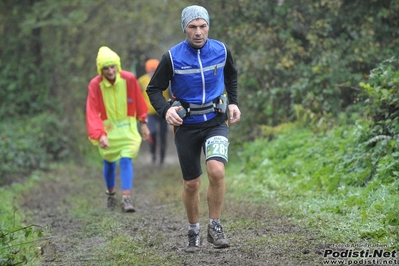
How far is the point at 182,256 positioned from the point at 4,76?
11.9 metres

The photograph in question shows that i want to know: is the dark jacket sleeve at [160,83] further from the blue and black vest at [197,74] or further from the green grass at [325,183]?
the green grass at [325,183]

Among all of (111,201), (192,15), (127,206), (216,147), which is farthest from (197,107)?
(111,201)

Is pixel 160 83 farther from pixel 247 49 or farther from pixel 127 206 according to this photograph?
pixel 247 49

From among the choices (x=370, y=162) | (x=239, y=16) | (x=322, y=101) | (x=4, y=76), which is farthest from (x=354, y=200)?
(x=4, y=76)

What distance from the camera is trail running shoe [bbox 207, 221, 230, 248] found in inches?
236

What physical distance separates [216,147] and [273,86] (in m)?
6.74

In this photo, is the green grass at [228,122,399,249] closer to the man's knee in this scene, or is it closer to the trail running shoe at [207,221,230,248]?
the trail running shoe at [207,221,230,248]

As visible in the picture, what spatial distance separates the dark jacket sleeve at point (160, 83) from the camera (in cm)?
608

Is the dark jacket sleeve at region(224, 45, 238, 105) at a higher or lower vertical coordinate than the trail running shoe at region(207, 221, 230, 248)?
higher

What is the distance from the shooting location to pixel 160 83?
6.18 metres

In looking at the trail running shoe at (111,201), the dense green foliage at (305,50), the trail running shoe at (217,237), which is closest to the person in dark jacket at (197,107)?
the trail running shoe at (217,237)

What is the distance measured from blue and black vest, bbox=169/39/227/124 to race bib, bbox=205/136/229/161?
0.72ft

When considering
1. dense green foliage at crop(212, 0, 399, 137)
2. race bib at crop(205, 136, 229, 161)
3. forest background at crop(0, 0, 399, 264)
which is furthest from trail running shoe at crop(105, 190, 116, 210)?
race bib at crop(205, 136, 229, 161)

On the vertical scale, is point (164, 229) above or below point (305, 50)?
below
